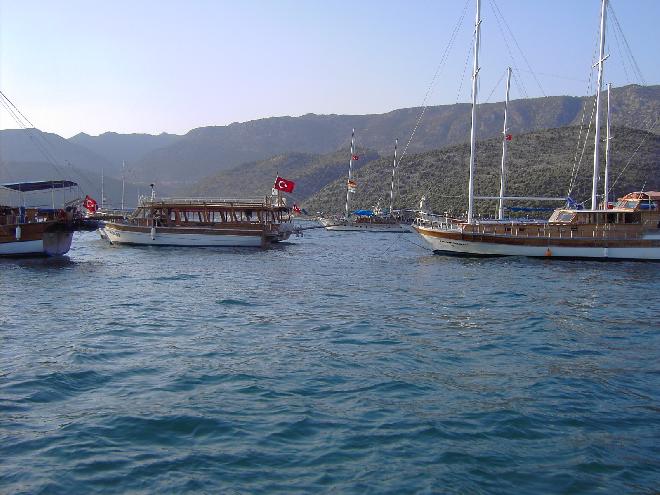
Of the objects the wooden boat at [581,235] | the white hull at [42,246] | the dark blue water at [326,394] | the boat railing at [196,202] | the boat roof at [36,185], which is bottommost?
the dark blue water at [326,394]

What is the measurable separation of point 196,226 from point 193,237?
2.46 metres

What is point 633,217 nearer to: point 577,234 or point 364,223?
point 577,234

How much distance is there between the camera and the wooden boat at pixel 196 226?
156 ft

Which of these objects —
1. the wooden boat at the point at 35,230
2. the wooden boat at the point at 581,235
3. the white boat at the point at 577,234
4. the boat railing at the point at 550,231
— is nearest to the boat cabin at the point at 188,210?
the wooden boat at the point at 35,230

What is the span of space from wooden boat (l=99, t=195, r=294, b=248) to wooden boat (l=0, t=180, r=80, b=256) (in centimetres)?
1110

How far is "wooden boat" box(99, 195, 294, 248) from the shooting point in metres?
47.6

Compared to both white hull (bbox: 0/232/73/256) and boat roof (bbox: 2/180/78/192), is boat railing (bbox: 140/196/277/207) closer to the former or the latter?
boat roof (bbox: 2/180/78/192)

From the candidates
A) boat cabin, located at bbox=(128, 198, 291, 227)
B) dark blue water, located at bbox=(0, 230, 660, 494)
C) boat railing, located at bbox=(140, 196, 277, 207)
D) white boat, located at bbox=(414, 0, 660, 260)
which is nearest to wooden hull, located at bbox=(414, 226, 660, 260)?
white boat, located at bbox=(414, 0, 660, 260)

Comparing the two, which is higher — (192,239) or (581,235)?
(581,235)

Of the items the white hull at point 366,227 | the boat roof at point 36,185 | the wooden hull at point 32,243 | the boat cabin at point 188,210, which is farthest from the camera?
the white hull at point 366,227

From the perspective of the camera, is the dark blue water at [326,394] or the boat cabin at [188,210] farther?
the boat cabin at [188,210]

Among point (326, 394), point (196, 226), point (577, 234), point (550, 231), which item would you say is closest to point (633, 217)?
point (577, 234)

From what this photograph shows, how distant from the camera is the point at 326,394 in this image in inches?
415

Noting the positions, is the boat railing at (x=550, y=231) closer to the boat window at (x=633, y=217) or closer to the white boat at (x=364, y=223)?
the boat window at (x=633, y=217)
